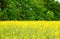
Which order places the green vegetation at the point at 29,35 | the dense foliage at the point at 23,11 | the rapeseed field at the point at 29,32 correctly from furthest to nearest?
the dense foliage at the point at 23,11 < the rapeseed field at the point at 29,32 < the green vegetation at the point at 29,35

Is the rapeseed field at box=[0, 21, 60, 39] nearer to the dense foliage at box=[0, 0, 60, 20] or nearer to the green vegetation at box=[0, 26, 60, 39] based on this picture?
the green vegetation at box=[0, 26, 60, 39]

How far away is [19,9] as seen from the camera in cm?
4109

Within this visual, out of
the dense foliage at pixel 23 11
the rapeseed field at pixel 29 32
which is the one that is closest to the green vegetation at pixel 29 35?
the rapeseed field at pixel 29 32

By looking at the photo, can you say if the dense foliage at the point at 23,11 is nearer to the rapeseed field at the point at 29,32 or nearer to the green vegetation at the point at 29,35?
the rapeseed field at the point at 29,32

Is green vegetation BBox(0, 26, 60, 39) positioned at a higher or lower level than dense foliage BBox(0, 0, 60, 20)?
higher

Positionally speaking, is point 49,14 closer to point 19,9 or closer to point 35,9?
point 35,9

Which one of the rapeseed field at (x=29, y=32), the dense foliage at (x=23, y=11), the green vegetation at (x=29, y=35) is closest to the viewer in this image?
the green vegetation at (x=29, y=35)

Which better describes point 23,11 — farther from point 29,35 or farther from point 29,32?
point 29,35

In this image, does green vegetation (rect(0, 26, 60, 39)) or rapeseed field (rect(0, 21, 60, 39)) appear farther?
rapeseed field (rect(0, 21, 60, 39))

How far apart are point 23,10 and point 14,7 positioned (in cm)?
194

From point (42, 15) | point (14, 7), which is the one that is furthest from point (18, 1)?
point (42, 15)

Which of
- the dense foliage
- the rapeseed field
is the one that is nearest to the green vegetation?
the rapeseed field

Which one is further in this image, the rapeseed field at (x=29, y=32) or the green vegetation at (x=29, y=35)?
the rapeseed field at (x=29, y=32)

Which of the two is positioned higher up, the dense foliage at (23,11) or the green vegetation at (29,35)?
the green vegetation at (29,35)
